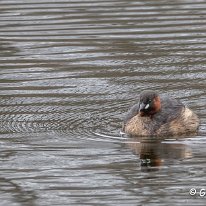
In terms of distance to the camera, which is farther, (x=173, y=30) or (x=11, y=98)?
(x=173, y=30)

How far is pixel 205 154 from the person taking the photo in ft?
40.2

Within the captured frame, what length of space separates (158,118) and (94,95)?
156cm

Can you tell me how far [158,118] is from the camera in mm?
14016

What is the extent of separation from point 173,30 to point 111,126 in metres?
5.65

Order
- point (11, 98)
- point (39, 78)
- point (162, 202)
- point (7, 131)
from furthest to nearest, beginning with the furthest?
point (39, 78), point (11, 98), point (7, 131), point (162, 202)

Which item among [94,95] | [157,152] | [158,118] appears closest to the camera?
[157,152]

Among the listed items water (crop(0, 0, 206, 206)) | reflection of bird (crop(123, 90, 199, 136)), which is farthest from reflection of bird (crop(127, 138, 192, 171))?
reflection of bird (crop(123, 90, 199, 136))

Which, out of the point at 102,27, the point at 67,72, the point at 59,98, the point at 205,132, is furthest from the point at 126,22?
the point at 205,132

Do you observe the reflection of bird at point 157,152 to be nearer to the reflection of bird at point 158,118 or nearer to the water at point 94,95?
the water at point 94,95

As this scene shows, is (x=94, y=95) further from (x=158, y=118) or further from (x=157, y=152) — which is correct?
(x=157, y=152)

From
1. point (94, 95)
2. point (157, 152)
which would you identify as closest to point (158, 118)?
point (157, 152)

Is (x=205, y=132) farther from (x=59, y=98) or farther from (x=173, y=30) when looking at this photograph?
(x=173, y=30)

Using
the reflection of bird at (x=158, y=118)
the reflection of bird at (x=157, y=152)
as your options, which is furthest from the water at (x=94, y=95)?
the reflection of bird at (x=158, y=118)

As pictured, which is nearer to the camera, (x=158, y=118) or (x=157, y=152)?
(x=157, y=152)
